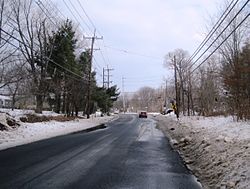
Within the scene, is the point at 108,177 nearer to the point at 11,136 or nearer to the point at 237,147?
the point at 237,147

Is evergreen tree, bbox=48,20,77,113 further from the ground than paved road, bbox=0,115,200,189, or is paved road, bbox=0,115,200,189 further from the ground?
evergreen tree, bbox=48,20,77,113

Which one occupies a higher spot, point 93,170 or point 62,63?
point 62,63

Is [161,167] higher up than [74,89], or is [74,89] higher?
[74,89]

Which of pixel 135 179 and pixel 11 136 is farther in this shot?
pixel 11 136

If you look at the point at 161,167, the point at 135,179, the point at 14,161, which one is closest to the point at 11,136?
the point at 14,161

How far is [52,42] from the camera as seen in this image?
58531 mm

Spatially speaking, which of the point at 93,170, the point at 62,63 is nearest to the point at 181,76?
the point at 62,63

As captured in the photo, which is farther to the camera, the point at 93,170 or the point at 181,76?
the point at 181,76

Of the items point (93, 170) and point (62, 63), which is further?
point (62, 63)

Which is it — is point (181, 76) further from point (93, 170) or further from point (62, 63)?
point (93, 170)

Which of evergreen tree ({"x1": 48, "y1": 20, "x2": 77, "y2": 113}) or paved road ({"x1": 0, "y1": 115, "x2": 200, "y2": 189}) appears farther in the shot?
evergreen tree ({"x1": 48, "y1": 20, "x2": 77, "y2": 113})

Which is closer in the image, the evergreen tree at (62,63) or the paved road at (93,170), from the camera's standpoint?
the paved road at (93,170)

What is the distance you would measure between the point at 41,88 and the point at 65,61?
18.6 feet

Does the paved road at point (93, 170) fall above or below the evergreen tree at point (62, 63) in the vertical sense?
below
